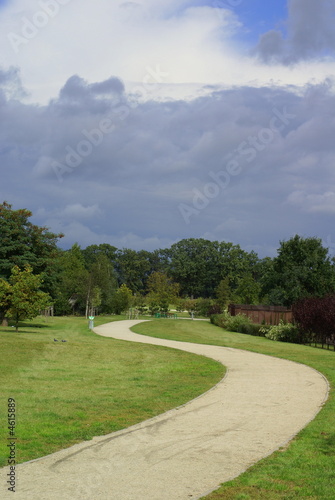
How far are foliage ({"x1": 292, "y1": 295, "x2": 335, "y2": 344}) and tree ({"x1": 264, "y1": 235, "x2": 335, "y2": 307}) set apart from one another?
49.6ft

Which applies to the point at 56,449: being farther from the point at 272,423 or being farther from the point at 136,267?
the point at 136,267

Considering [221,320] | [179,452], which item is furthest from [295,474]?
[221,320]

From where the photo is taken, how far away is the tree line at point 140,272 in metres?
37.7

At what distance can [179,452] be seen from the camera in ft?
25.0

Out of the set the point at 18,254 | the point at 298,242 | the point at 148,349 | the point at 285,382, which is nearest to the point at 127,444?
the point at 285,382

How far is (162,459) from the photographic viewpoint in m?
7.25

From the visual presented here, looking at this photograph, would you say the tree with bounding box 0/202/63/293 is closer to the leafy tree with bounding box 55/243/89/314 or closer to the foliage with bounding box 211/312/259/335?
the foliage with bounding box 211/312/259/335

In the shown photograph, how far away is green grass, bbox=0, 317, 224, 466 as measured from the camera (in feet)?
29.1

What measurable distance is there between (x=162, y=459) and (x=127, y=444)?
93 cm

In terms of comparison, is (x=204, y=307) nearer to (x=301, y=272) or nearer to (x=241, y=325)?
(x=301, y=272)

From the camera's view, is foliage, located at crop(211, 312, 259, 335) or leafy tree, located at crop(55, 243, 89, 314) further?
leafy tree, located at crop(55, 243, 89, 314)

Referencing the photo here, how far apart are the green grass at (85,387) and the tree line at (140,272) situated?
33.4ft

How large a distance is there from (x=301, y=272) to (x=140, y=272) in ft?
238

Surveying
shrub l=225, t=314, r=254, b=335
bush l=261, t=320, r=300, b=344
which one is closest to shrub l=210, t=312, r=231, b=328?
shrub l=225, t=314, r=254, b=335
